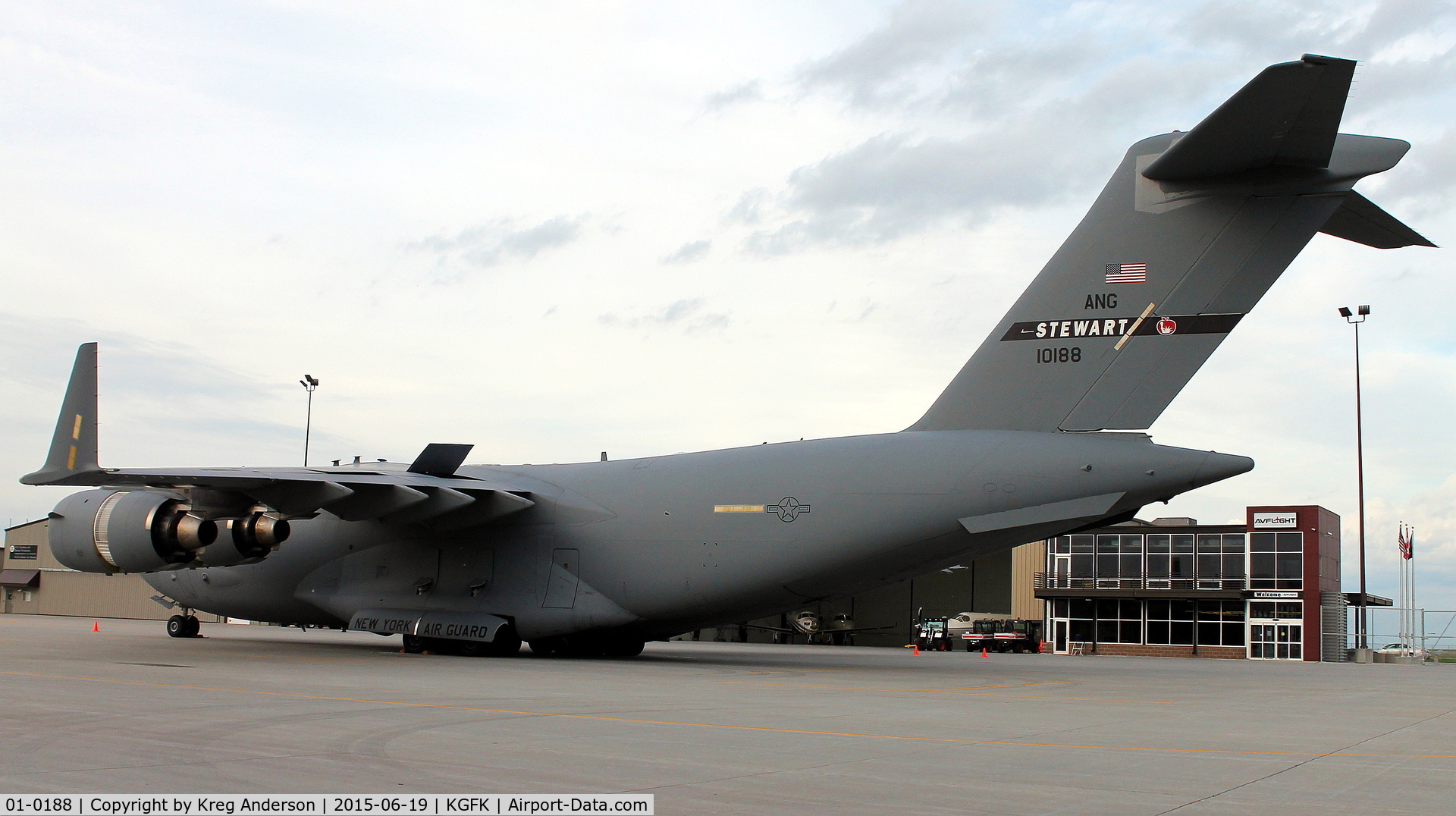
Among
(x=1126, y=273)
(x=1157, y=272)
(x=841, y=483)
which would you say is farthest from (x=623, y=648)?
(x=1157, y=272)

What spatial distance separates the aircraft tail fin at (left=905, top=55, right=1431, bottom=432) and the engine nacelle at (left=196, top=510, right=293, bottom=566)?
9772mm

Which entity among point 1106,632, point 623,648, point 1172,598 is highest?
point 1172,598

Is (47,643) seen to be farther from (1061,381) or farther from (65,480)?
(1061,381)

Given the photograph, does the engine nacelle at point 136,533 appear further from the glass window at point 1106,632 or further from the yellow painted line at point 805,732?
the glass window at point 1106,632

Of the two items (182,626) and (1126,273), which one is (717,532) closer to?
(1126,273)

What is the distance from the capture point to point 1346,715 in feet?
33.8

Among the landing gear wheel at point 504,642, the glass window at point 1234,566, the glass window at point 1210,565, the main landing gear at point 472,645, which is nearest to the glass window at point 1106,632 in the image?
the glass window at point 1210,565

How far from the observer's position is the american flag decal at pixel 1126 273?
14773 millimetres

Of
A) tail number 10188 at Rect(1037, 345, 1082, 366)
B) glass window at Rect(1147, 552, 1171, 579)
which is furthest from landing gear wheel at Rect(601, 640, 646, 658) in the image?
glass window at Rect(1147, 552, 1171, 579)

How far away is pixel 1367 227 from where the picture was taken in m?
14.6

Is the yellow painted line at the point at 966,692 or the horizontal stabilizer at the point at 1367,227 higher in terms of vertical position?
the horizontal stabilizer at the point at 1367,227

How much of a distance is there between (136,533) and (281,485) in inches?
83.2

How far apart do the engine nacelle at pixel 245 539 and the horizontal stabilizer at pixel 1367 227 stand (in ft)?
48.1

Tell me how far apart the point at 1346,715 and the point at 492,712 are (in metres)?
7.34
